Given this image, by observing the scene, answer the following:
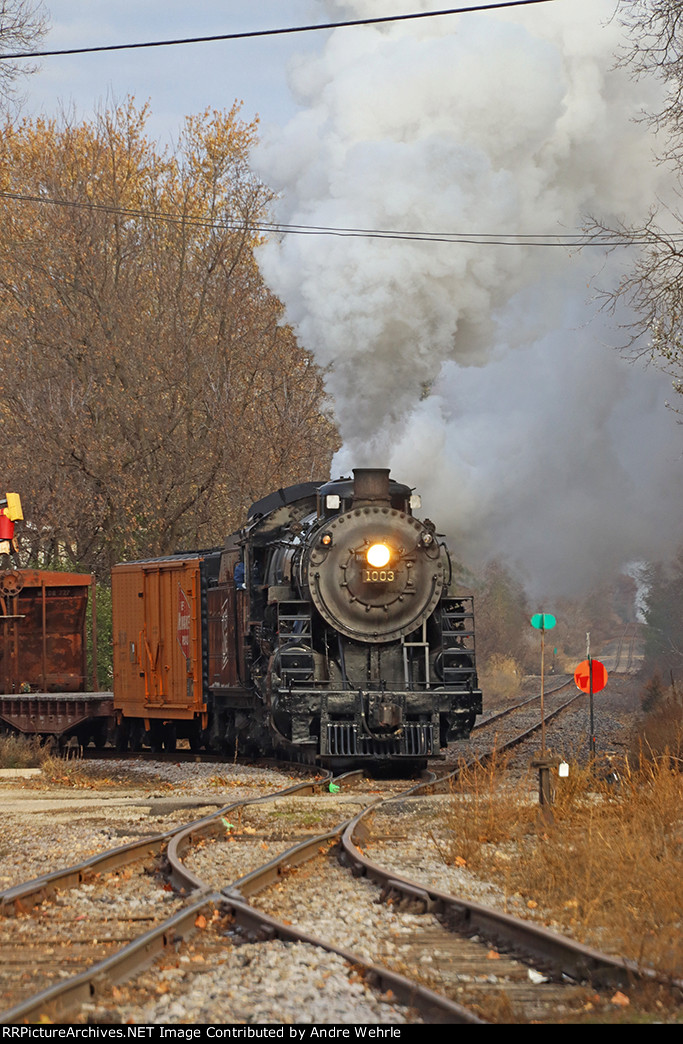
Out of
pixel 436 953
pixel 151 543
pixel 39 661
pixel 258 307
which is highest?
pixel 258 307

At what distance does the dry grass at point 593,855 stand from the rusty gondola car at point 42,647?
1441 cm

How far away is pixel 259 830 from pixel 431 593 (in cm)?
598

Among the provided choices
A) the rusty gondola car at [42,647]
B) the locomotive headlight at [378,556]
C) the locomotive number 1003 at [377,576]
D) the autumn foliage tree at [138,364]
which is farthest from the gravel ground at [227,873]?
the autumn foliage tree at [138,364]

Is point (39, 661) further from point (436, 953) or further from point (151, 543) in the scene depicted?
point (436, 953)

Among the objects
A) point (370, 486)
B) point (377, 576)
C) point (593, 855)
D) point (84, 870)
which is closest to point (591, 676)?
point (377, 576)

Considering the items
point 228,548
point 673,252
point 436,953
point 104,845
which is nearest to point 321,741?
point 228,548

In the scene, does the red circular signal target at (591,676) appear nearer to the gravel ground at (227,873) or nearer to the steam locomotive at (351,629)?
the steam locomotive at (351,629)

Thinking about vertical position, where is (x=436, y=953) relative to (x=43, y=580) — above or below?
below

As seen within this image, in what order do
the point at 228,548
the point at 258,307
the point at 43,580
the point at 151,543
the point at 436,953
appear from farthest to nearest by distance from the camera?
the point at 258,307, the point at 151,543, the point at 43,580, the point at 228,548, the point at 436,953

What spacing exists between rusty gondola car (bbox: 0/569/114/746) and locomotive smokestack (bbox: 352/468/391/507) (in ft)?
32.1

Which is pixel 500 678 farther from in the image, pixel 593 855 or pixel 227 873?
pixel 593 855

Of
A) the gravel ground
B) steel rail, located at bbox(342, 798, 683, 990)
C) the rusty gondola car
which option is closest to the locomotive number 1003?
the gravel ground

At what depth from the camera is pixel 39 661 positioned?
26328 millimetres

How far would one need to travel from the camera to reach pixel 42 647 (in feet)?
86.1
